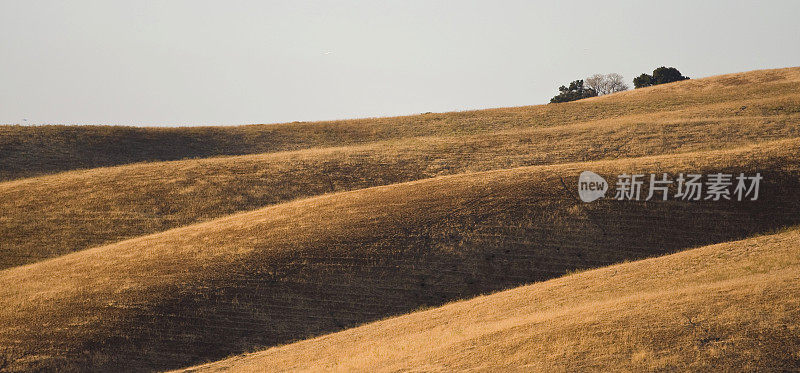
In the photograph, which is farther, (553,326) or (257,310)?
(257,310)

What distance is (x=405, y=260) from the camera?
29.3 meters

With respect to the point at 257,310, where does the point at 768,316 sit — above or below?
above

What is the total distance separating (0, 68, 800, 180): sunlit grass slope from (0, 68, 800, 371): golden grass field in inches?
49.8

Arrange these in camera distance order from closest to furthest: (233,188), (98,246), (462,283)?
(462,283) → (98,246) → (233,188)

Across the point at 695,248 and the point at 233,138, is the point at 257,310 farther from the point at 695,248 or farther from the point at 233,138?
the point at 233,138

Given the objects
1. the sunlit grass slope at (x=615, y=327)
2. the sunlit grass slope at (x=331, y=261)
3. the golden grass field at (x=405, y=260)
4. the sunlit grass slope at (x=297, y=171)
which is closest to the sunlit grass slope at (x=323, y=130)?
the golden grass field at (x=405, y=260)

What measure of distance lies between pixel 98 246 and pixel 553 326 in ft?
87.8

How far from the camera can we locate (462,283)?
2780cm

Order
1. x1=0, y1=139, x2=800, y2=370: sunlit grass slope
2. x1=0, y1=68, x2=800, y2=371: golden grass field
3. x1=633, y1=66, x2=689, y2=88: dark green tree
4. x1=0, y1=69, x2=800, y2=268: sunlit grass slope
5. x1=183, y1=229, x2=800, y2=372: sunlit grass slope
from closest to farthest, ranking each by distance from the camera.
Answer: x1=183, y1=229, x2=800, y2=372: sunlit grass slope < x1=0, y1=68, x2=800, y2=371: golden grass field < x1=0, y1=139, x2=800, y2=370: sunlit grass slope < x1=0, y1=69, x2=800, y2=268: sunlit grass slope < x1=633, y1=66, x2=689, y2=88: dark green tree

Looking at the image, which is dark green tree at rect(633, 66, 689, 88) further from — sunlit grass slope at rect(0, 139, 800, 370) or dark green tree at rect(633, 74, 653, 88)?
sunlit grass slope at rect(0, 139, 800, 370)

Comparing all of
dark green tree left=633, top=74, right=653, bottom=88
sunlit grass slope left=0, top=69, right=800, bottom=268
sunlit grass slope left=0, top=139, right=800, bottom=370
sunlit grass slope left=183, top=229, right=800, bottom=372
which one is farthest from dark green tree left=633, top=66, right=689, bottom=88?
sunlit grass slope left=183, top=229, right=800, bottom=372

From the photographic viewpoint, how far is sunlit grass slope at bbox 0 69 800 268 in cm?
3784

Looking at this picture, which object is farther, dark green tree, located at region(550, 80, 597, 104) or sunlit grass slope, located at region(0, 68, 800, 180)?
dark green tree, located at region(550, 80, 597, 104)

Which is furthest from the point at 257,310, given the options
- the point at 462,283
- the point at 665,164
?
the point at 665,164
